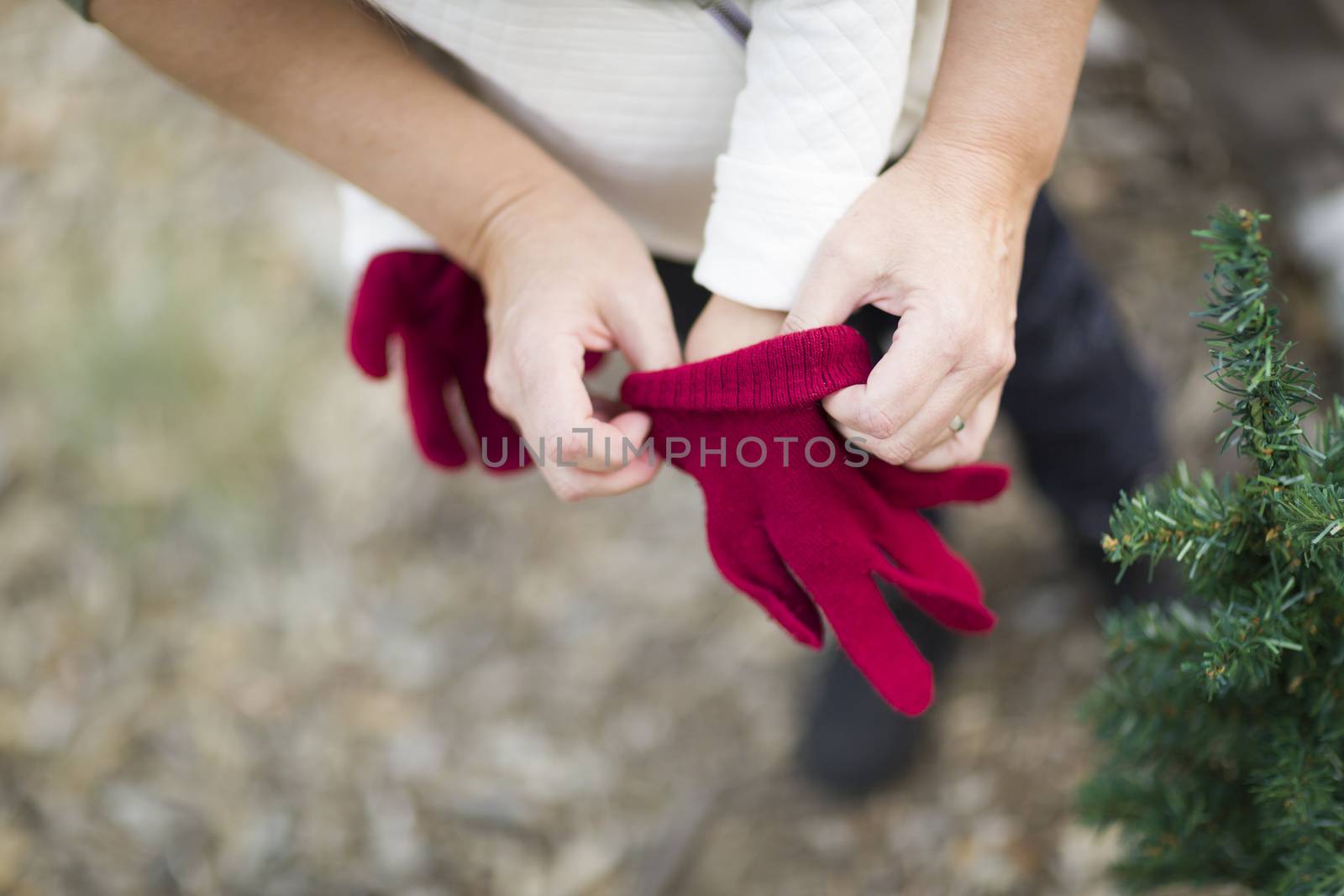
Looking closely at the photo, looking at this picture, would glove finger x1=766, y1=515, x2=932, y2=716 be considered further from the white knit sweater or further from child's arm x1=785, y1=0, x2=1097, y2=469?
the white knit sweater

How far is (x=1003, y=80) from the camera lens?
76 cm

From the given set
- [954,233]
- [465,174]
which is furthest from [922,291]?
[465,174]

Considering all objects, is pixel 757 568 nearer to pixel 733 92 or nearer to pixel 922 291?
pixel 922 291

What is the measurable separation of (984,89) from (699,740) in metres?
1.21

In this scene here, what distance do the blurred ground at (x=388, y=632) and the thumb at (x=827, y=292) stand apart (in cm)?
100

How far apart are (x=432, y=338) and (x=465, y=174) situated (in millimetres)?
203

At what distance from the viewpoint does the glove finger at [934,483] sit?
31.9 inches

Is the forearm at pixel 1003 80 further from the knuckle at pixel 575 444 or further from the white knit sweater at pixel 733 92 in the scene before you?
the knuckle at pixel 575 444

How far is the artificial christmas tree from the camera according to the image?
2.01 feet

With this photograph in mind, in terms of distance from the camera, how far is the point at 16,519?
1.98 meters

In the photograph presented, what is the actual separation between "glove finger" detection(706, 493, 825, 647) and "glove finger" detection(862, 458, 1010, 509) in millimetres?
114

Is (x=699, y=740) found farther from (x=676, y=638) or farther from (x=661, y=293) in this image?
(x=661, y=293)

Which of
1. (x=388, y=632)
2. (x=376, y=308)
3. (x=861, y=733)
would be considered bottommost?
(x=388, y=632)

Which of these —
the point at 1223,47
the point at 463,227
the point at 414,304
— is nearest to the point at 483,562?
the point at 414,304
